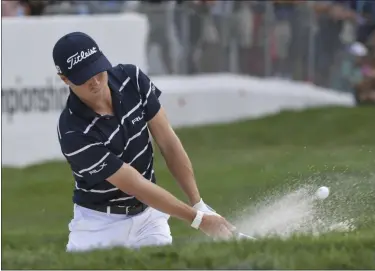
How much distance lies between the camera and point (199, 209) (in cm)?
579

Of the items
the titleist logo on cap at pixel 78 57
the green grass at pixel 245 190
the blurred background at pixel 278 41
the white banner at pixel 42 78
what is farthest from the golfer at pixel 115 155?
the blurred background at pixel 278 41

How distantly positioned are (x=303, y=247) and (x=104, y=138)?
1.43 m

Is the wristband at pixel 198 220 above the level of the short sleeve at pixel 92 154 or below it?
below

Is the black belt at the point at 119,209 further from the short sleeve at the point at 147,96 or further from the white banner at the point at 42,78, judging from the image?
the white banner at the point at 42,78

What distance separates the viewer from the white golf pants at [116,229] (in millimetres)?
5938

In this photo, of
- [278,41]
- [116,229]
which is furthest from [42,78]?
[116,229]

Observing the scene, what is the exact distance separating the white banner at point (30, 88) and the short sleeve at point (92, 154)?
8946 mm

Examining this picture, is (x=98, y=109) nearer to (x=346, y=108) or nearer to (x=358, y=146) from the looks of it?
(x=358, y=146)

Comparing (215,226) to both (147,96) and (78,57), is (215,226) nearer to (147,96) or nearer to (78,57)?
(147,96)

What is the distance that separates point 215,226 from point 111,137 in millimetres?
749

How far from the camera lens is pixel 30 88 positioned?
14641 mm

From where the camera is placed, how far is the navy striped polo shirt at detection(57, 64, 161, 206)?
5.52 metres

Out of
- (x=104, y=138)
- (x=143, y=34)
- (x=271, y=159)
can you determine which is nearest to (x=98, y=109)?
(x=104, y=138)

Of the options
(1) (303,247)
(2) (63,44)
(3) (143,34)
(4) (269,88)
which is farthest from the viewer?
(4) (269,88)
